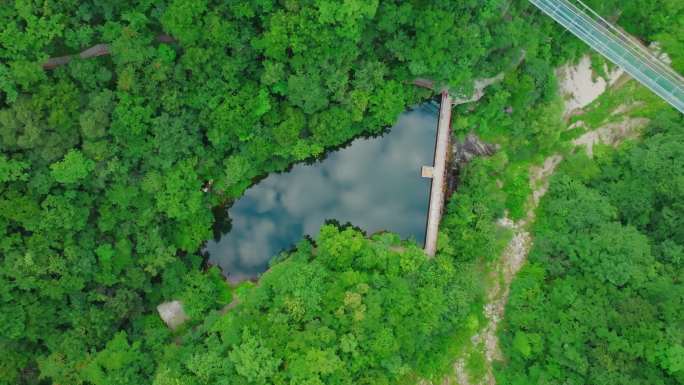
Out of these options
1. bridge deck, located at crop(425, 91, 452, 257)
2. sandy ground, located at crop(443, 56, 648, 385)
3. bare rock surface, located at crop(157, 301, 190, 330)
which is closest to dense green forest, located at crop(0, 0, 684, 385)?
bare rock surface, located at crop(157, 301, 190, 330)

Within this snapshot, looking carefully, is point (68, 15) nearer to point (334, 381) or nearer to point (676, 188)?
point (334, 381)

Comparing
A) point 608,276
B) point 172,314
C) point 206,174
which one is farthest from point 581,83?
point 172,314

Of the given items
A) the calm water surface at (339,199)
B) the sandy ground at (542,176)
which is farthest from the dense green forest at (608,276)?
the calm water surface at (339,199)

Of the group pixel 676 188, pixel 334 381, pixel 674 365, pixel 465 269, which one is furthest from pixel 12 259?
pixel 676 188

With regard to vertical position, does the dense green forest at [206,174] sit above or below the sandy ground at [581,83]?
below

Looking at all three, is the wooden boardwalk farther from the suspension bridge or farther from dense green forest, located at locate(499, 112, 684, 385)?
the suspension bridge

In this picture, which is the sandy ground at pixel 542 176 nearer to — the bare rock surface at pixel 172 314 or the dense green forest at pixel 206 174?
the dense green forest at pixel 206 174

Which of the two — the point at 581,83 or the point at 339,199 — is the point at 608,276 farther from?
the point at 339,199
